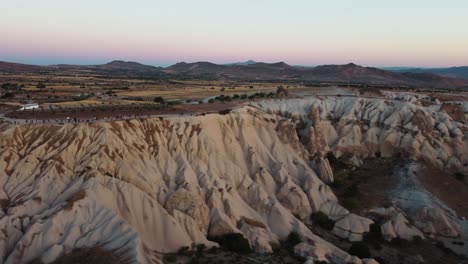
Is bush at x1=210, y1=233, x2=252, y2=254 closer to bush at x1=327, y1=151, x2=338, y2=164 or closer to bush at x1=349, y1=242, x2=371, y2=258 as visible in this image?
bush at x1=349, y1=242, x2=371, y2=258

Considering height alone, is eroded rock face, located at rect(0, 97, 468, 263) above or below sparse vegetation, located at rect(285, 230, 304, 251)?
above

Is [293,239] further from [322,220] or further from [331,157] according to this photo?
[331,157]

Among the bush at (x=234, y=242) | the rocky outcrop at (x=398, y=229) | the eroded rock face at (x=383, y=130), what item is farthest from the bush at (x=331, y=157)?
the bush at (x=234, y=242)

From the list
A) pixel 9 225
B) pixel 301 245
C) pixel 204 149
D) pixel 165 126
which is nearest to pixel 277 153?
pixel 204 149

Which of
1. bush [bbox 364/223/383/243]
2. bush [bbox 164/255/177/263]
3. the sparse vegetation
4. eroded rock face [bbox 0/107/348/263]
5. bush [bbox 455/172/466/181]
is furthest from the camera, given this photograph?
bush [bbox 455/172/466/181]

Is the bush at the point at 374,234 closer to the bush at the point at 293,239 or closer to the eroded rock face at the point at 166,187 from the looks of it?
the eroded rock face at the point at 166,187

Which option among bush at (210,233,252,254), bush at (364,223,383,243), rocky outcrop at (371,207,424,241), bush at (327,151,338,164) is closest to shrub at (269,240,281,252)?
bush at (210,233,252,254)
